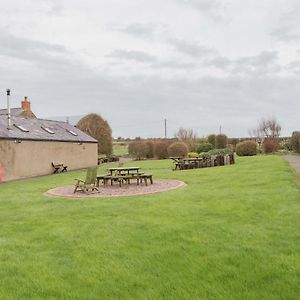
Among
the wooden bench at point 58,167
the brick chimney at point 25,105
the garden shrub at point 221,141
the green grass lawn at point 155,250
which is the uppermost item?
the brick chimney at point 25,105

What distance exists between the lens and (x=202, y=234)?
24.7 feet

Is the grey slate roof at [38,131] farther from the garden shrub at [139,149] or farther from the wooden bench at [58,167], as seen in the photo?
the garden shrub at [139,149]

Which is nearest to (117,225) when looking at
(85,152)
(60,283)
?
(60,283)

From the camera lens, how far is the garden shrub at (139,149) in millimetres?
43938

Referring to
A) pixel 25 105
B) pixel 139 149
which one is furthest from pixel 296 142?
pixel 25 105

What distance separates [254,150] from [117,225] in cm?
3508

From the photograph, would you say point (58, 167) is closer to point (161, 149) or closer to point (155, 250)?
point (161, 149)

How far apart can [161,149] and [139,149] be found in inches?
109

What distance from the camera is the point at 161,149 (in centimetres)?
4278

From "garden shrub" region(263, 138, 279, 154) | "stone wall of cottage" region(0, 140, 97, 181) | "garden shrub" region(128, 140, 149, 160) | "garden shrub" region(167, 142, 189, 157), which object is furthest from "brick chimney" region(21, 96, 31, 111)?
"garden shrub" region(263, 138, 279, 154)

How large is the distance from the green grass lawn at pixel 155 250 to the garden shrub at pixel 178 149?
1143 inches

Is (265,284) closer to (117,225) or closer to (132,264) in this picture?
(132,264)

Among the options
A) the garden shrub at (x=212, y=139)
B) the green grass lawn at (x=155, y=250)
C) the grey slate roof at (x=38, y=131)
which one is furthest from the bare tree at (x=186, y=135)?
the green grass lawn at (x=155, y=250)

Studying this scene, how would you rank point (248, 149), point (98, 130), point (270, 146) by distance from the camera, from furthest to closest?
point (98, 130)
point (270, 146)
point (248, 149)
